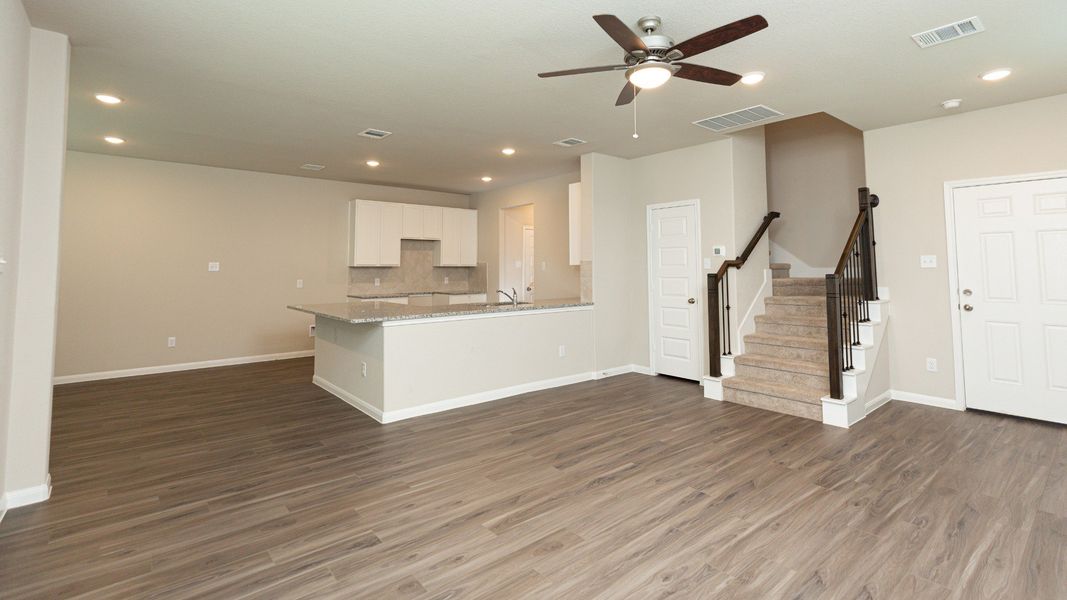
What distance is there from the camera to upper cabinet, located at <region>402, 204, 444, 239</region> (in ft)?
25.2

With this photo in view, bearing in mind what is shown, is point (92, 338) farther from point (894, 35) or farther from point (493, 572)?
point (894, 35)

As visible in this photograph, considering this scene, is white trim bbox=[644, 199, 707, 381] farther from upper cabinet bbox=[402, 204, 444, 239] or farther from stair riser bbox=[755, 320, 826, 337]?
upper cabinet bbox=[402, 204, 444, 239]

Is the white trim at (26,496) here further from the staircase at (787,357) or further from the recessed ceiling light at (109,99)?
the staircase at (787,357)

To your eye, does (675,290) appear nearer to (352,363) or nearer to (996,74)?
(996,74)

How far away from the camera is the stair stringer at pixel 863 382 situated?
3.91 m

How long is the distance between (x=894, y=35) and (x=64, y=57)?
4790mm

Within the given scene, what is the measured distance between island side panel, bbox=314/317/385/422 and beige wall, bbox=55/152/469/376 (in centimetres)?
196

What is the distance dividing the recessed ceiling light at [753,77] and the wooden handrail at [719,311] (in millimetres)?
1942

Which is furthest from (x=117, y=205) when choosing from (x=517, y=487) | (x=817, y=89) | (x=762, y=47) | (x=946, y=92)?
(x=946, y=92)

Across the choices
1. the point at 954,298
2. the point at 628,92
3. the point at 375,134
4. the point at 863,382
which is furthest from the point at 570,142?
the point at 954,298

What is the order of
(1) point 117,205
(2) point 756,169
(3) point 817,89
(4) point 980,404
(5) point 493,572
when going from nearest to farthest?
(5) point 493,572 < (3) point 817,89 < (4) point 980,404 < (2) point 756,169 < (1) point 117,205

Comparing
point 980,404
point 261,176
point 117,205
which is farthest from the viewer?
point 261,176

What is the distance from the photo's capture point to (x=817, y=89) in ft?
12.1

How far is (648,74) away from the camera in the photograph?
8.57 ft
